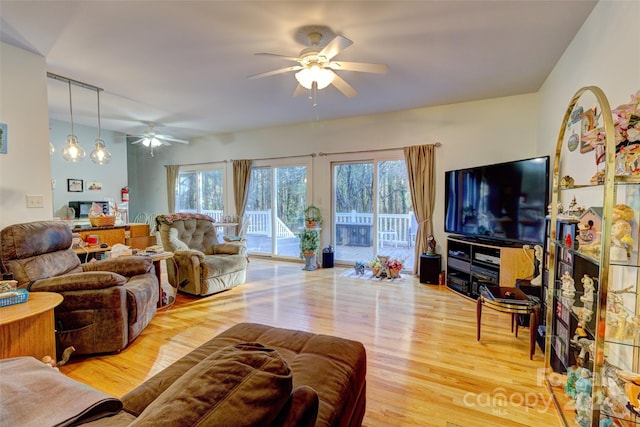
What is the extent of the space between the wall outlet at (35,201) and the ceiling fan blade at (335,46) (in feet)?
9.91

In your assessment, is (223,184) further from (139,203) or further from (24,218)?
(24,218)

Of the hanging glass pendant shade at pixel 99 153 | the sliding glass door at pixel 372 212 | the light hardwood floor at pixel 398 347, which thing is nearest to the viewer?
the light hardwood floor at pixel 398 347

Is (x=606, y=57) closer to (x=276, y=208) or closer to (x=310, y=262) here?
(x=310, y=262)

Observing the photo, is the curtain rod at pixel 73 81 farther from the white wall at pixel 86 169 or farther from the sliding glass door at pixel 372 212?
the sliding glass door at pixel 372 212

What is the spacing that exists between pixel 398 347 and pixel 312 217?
3.31 m

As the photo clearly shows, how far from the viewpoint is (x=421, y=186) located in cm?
469

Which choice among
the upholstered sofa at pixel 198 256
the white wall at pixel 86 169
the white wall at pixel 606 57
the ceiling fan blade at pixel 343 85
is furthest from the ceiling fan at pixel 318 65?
the white wall at pixel 86 169

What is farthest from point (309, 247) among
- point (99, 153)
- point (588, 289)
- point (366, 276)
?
point (588, 289)

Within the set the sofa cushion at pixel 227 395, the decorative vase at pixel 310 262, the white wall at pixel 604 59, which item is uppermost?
the white wall at pixel 604 59

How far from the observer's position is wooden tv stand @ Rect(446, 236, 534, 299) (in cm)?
325

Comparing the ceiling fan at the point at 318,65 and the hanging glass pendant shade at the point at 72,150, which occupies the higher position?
the ceiling fan at the point at 318,65

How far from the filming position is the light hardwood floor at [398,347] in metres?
1.79

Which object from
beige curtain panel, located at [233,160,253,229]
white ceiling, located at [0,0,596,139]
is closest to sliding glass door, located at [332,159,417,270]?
white ceiling, located at [0,0,596,139]

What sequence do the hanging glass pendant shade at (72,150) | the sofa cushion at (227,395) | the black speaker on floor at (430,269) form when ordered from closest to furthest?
the sofa cushion at (227,395) < the hanging glass pendant shade at (72,150) < the black speaker on floor at (430,269)
